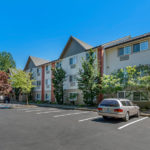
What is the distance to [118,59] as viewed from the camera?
17953 millimetres

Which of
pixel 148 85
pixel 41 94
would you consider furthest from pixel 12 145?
pixel 41 94

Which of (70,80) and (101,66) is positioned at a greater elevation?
(101,66)

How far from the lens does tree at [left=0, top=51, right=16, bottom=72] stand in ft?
180

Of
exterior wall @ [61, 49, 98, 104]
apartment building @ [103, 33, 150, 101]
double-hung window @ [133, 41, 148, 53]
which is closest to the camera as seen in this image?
apartment building @ [103, 33, 150, 101]

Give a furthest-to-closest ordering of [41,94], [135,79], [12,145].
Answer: [41,94], [135,79], [12,145]

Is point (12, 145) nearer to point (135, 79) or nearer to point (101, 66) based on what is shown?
point (135, 79)

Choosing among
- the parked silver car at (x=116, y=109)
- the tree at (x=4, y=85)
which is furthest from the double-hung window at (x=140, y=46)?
the tree at (x=4, y=85)

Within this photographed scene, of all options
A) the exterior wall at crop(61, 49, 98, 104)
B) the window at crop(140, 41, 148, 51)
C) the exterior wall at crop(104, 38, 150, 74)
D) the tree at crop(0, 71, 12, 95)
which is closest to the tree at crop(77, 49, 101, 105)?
the exterior wall at crop(104, 38, 150, 74)

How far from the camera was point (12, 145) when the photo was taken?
4797mm

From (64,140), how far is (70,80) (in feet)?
59.9

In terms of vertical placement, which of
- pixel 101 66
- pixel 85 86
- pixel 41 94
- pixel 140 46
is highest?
pixel 140 46

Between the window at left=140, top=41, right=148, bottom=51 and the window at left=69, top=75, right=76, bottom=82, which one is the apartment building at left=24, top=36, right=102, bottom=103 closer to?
the window at left=69, top=75, right=76, bottom=82

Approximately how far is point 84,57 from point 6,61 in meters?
46.7

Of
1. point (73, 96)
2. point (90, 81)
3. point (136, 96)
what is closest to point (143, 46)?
point (136, 96)
